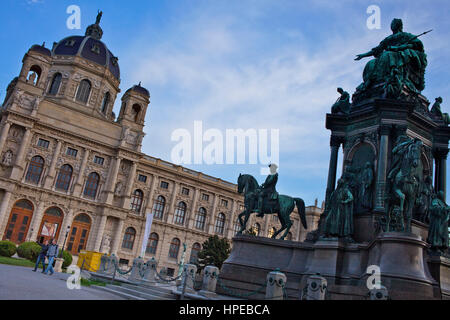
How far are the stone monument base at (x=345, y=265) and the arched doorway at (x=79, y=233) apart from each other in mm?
38519

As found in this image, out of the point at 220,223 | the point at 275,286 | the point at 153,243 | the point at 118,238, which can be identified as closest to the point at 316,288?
the point at 275,286

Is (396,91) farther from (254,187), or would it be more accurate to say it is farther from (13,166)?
(13,166)

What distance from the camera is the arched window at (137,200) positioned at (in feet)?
180

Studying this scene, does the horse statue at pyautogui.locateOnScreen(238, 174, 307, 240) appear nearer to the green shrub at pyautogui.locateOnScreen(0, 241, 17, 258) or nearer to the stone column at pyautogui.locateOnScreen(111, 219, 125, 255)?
the green shrub at pyautogui.locateOnScreen(0, 241, 17, 258)

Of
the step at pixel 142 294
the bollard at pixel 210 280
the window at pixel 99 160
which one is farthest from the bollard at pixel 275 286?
the window at pixel 99 160

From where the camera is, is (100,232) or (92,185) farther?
(92,185)

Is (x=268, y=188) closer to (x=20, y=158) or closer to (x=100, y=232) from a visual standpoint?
(x=100, y=232)

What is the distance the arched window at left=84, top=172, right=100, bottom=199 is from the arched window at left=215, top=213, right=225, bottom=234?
65.4 feet

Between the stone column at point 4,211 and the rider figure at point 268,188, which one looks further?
the stone column at point 4,211

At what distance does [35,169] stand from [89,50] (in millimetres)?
20750

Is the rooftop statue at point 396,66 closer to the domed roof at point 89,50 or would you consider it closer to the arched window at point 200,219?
the arched window at point 200,219

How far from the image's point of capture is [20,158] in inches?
1735
